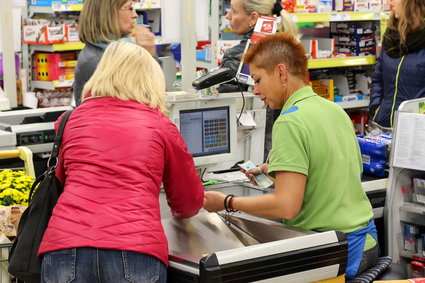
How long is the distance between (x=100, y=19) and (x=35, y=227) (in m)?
1.83

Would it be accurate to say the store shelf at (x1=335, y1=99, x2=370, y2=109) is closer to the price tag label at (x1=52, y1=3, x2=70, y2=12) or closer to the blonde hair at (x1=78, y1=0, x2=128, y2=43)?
the price tag label at (x1=52, y1=3, x2=70, y2=12)

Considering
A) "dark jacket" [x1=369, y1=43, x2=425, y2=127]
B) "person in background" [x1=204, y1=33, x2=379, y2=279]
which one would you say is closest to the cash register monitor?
"person in background" [x1=204, y1=33, x2=379, y2=279]

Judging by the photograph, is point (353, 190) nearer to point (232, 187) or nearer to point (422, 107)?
point (232, 187)

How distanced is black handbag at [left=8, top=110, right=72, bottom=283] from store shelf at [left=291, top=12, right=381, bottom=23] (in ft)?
13.7

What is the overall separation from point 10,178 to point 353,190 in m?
1.48

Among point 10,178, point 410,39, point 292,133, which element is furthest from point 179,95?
point 410,39

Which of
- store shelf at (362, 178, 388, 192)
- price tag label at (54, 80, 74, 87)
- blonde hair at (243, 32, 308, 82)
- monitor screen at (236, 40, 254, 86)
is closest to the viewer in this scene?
blonde hair at (243, 32, 308, 82)

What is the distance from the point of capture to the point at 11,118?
4023mm

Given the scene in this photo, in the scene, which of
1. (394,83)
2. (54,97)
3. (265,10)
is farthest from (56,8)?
(394,83)

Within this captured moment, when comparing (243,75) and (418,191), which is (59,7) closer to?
(243,75)

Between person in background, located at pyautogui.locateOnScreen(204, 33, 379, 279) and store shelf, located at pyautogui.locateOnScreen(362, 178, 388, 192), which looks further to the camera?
store shelf, located at pyautogui.locateOnScreen(362, 178, 388, 192)

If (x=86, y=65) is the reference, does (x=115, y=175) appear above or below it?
below

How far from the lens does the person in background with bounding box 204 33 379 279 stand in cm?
259

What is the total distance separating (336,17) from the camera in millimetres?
6891
